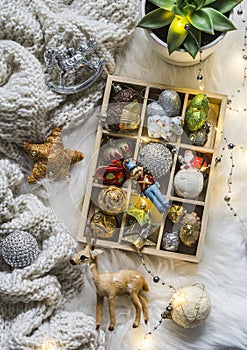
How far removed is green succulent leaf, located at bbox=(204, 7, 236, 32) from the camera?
45.5 inches

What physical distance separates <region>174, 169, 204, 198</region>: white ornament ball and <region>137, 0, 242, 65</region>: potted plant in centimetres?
24

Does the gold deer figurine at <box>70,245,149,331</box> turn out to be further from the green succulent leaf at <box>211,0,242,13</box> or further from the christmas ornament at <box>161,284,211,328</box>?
the green succulent leaf at <box>211,0,242,13</box>

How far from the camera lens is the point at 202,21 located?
3.77 feet

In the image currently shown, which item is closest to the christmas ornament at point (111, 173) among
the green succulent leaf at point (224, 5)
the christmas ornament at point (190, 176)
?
the christmas ornament at point (190, 176)

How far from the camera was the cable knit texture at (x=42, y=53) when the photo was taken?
49.5 inches

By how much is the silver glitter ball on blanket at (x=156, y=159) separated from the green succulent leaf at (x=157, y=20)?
252mm

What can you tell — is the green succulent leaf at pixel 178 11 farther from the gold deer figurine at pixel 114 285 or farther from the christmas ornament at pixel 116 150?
the gold deer figurine at pixel 114 285

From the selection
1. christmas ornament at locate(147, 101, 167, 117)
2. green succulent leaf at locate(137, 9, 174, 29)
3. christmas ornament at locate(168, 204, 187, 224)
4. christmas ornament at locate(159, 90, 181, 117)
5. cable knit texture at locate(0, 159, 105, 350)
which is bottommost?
cable knit texture at locate(0, 159, 105, 350)

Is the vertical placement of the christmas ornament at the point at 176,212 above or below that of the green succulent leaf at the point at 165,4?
below

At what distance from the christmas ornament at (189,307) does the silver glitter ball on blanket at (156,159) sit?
262 mm

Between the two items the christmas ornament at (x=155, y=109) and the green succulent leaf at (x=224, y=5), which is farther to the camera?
A: the christmas ornament at (x=155, y=109)

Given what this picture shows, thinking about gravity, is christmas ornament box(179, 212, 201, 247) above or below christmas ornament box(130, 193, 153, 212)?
below

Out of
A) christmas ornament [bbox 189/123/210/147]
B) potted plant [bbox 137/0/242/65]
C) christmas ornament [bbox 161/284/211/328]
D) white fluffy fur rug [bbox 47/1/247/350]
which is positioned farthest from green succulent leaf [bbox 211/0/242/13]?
christmas ornament [bbox 161/284/211/328]

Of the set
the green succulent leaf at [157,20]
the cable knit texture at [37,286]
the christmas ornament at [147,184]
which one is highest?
the green succulent leaf at [157,20]
